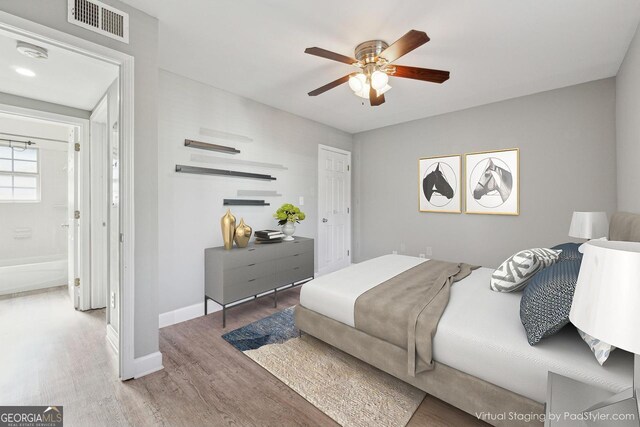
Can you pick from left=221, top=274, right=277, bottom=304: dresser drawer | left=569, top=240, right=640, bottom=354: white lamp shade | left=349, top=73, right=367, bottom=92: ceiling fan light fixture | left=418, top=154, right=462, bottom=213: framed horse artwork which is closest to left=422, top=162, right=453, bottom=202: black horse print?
left=418, top=154, right=462, bottom=213: framed horse artwork

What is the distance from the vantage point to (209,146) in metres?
3.04

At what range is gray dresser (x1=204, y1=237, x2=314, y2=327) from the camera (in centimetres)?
282

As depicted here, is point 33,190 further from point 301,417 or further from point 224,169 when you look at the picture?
point 301,417

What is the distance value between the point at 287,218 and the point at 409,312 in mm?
2203

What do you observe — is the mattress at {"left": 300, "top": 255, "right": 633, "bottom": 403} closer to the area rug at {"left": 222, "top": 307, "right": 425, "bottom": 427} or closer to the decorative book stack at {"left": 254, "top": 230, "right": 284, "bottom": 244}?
the area rug at {"left": 222, "top": 307, "right": 425, "bottom": 427}

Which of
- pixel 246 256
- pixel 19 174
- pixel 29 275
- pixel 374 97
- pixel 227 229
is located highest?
pixel 374 97

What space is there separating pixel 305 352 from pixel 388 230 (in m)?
2.92

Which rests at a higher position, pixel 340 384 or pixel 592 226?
pixel 592 226

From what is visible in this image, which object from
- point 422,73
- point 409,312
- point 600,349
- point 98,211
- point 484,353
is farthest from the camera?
point 98,211

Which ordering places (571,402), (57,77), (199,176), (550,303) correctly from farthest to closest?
(199,176)
(57,77)
(550,303)
(571,402)

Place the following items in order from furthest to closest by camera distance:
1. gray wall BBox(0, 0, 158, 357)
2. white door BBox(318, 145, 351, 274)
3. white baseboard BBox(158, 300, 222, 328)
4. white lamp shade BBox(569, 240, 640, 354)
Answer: white door BBox(318, 145, 351, 274) < white baseboard BBox(158, 300, 222, 328) < gray wall BBox(0, 0, 158, 357) < white lamp shade BBox(569, 240, 640, 354)

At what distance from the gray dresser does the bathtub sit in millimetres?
2714

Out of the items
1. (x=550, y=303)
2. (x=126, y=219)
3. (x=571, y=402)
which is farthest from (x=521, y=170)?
(x=126, y=219)

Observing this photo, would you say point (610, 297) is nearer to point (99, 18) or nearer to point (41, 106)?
point (99, 18)
